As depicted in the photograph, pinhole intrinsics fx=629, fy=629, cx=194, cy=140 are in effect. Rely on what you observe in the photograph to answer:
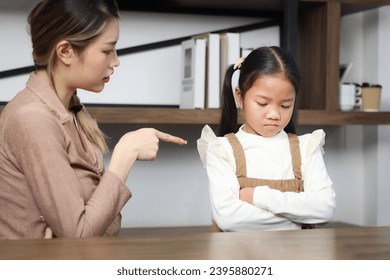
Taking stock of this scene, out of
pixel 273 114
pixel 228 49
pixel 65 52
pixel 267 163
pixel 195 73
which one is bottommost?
pixel 267 163

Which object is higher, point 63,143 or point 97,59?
point 97,59

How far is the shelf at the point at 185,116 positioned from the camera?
2416 millimetres

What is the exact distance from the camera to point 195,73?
255cm

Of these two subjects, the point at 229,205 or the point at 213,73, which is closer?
the point at 229,205

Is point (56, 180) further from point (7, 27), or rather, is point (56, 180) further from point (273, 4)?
point (273, 4)

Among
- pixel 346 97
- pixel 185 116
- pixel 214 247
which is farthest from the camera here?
pixel 346 97

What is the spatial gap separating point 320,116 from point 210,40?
21.9 inches

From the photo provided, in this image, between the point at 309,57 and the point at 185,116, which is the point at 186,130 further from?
the point at 309,57

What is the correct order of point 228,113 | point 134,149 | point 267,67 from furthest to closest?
point 228,113 → point 267,67 → point 134,149

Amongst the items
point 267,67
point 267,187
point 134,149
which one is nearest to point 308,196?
point 267,187

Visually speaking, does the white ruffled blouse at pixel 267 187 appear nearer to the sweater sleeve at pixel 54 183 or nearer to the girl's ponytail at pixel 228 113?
the girl's ponytail at pixel 228 113

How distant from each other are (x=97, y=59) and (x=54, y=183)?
0.34 metres

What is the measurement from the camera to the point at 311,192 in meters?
1.51
